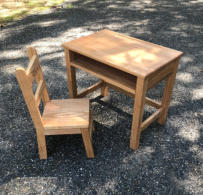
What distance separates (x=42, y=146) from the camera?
240cm

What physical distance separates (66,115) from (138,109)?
69 centimetres

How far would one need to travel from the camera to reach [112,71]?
93.4 inches

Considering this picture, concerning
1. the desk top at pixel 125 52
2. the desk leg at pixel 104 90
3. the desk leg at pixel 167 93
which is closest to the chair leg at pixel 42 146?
the desk top at pixel 125 52

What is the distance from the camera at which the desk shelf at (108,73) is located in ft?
7.18

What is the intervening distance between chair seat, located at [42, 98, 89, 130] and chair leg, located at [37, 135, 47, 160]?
0.17m

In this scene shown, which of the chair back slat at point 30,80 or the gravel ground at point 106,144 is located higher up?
the chair back slat at point 30,80

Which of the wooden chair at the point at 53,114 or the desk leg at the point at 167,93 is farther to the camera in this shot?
the desk leg at the point at 167,93

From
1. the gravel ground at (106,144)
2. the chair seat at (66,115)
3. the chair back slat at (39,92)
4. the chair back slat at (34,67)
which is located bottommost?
the gravel ground at (106,144)

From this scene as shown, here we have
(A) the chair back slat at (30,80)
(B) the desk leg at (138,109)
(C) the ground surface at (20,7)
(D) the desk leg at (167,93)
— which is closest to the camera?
(A) the chair back slat at (30,80)

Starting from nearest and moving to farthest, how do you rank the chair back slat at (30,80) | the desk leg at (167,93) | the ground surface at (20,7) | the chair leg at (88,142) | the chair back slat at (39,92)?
the chair back slat at (30,80) < the chair back slat at (39,92) < the chair leg at (88,142) < the desk leg at (167,93) < the ground surface at (20,7)

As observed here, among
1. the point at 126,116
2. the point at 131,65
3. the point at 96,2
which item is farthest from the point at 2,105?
the point at 96,2

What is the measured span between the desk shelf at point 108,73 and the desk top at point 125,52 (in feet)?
0.57

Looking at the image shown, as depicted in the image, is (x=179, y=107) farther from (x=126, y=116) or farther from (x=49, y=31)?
(x=49, y=31)

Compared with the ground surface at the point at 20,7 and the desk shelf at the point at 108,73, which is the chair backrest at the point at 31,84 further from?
the ground surface at the point at 20,7
